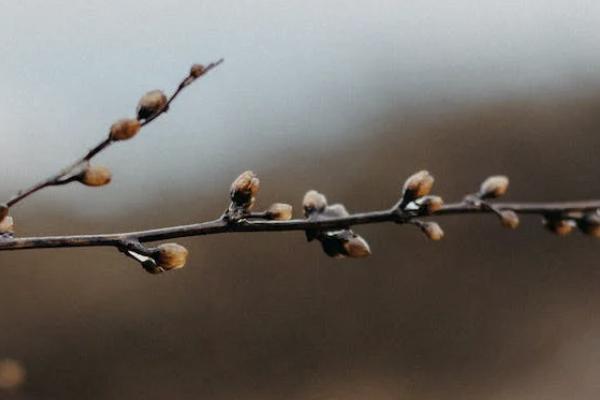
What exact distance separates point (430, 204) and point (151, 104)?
38 centimetres

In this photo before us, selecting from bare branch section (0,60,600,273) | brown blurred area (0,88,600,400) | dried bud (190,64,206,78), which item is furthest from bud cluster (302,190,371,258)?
brown blurred area (0,88,600,400)

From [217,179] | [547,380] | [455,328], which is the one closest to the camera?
[547,380]

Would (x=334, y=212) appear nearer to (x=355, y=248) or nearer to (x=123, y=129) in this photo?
(x=355, y=248)

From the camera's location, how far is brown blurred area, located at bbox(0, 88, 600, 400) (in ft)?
17.5

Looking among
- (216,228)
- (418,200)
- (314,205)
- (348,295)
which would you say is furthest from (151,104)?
(348,295)

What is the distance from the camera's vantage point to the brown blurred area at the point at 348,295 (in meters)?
5.33

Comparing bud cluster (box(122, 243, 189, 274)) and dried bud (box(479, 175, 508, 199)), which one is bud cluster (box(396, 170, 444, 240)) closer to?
dried bud (box(479, 175, 508, 199))

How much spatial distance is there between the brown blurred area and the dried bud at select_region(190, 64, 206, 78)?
155 inches

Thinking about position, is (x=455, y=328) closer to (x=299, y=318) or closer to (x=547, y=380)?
(x=547, y=380)

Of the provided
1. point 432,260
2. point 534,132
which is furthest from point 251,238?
point 534,132

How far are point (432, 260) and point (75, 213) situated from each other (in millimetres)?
3235

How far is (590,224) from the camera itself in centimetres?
111

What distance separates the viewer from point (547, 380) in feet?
18.7

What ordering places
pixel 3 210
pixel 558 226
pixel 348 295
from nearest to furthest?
pixel 3 210
pixel 558 226
pixel 348 295
